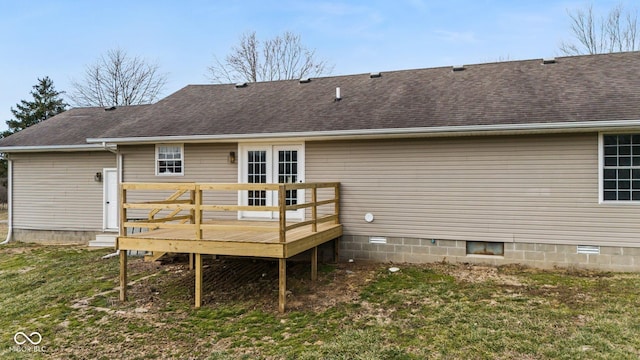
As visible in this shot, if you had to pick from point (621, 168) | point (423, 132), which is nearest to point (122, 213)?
point (423, 132)

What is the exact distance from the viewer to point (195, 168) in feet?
29.3

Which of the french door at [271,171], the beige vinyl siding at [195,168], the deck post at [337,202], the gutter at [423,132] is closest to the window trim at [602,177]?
the gutter at [423,132]

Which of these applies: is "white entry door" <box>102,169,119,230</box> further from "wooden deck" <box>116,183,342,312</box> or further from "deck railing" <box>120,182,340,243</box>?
"wooden deck" <box>116,183,342,312</box>

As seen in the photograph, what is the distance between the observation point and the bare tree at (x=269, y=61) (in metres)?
23.8

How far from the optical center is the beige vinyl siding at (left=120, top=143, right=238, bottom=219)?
343 inches

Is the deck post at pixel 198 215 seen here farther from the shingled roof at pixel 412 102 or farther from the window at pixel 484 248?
the window at pixel 484 248

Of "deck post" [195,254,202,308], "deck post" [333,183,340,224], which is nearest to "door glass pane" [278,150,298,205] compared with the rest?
"deck post" [333,183,340,224]

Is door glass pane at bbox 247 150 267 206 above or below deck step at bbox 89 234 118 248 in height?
above

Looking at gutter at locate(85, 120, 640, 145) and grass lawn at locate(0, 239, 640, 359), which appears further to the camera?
gutter at locate(85, 120, 640, 145)

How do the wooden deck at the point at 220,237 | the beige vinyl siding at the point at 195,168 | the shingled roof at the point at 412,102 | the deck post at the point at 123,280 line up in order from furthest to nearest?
1. the beige vinyl siding at the point at 195,168
2. the shingled roof at the point at 412,102
3. the deck post at the point at 123,280
4. the wooden deck at the point at 220,237

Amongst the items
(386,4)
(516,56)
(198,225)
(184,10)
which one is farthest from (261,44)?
(198,225)

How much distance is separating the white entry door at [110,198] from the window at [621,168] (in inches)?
442

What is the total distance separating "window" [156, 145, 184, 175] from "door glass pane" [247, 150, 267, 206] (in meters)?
1.69

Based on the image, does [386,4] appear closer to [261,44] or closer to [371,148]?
[371,148]
